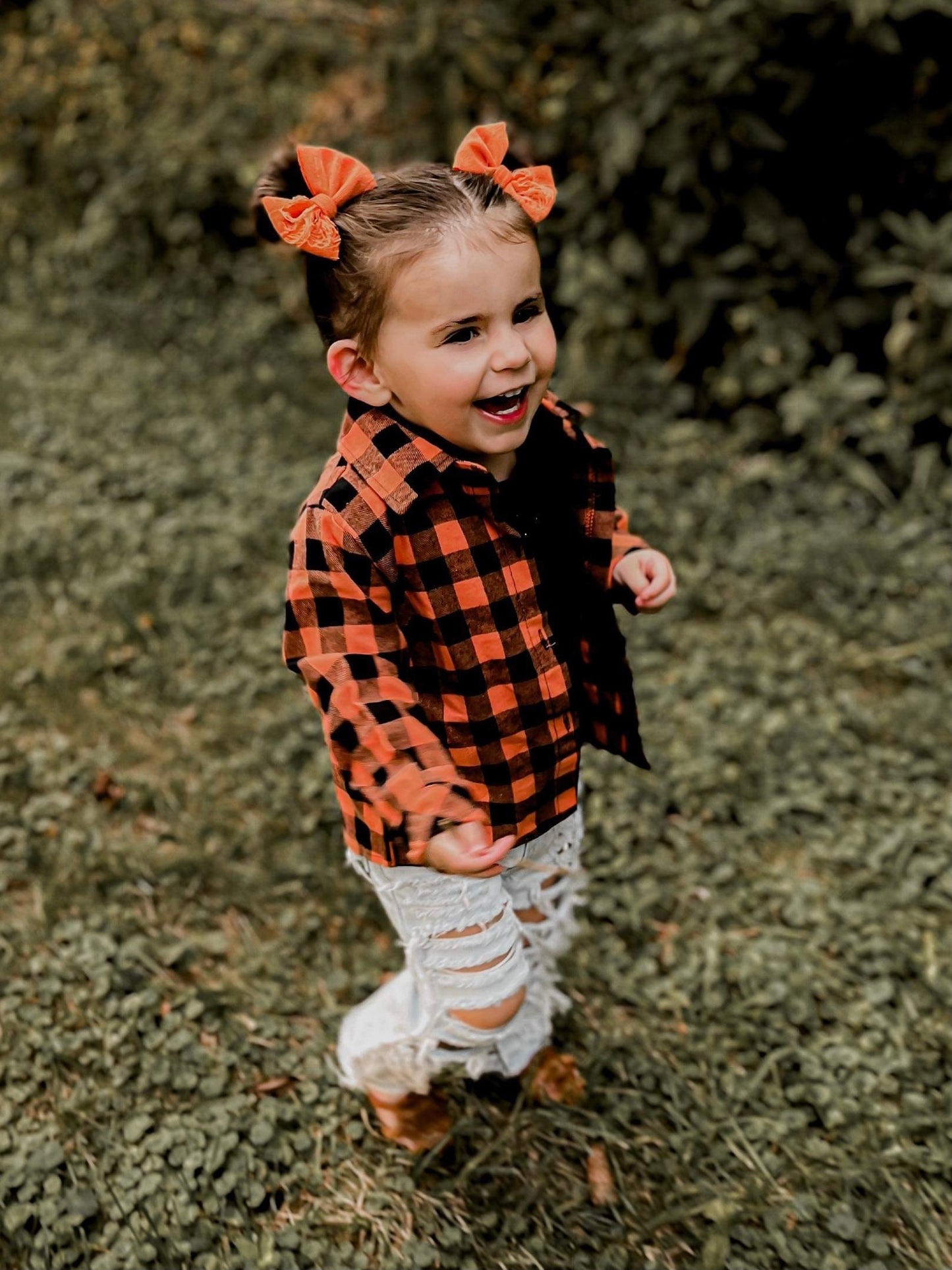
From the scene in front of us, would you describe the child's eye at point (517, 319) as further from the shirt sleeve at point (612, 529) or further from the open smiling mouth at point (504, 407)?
the shirt sleeve at point (612, 529)

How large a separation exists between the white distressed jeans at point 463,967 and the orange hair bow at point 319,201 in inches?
36.5

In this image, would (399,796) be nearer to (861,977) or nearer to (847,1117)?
(847,1117)

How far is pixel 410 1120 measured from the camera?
2.32m

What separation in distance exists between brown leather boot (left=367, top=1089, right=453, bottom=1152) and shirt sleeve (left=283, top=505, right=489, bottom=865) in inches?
35.5

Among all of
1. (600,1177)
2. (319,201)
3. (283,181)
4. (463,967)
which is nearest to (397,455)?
(319,201)

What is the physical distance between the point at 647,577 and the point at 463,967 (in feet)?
2.40

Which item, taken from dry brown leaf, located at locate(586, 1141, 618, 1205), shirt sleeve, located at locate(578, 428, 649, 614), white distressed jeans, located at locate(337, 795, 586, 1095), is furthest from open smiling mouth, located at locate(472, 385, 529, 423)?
dry brown leaf, located at locate(586, 1141, 618, 1205)

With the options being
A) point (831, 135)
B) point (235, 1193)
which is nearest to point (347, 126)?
point (831, 135)

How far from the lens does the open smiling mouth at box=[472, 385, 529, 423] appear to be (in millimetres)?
1678

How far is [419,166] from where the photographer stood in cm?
172

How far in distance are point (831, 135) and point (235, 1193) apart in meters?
3.86

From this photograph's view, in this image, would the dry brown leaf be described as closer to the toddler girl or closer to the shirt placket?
the toddler girl

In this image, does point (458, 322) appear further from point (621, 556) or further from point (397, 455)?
point (621, 556)

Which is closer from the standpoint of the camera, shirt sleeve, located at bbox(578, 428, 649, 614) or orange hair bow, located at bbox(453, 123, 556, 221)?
orange hair bow, located at bbox(453, 123, 556, 221)
